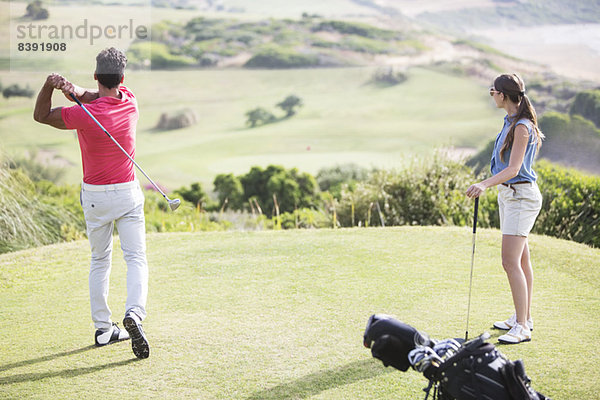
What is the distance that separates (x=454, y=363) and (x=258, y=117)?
21.8 m

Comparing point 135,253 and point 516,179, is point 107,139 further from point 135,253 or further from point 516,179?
point 516,179

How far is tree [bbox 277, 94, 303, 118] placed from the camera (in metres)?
24.4

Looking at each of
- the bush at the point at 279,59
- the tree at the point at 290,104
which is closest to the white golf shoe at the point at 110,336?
the tree at the point at 290,104

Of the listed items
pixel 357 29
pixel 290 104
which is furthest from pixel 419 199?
pixel 357 29

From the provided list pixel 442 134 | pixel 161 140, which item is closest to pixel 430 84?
pixel 442 134

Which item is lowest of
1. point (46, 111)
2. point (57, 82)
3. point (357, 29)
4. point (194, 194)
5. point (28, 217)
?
point (194, 194)

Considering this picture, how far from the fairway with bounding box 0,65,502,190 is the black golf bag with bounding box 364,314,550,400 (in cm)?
1701

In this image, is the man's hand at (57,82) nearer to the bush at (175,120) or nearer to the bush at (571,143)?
the bush at (571,143)

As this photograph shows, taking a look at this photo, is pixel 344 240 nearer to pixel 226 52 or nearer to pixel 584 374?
pixel 584 374

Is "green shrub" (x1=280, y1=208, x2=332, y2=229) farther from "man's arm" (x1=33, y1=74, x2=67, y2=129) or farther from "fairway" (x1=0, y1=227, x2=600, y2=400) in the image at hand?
"man's arm" (x1=33, y1=74, x2=67, y2=129)

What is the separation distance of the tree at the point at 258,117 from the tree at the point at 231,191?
10.6 m

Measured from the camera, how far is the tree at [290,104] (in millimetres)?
24375

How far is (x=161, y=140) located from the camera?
22.8m

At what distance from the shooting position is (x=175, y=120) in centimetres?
2364
